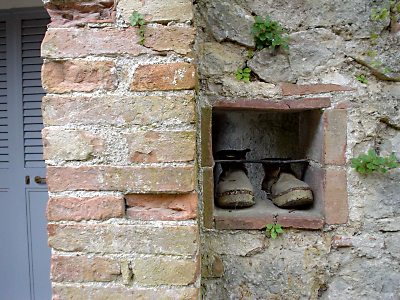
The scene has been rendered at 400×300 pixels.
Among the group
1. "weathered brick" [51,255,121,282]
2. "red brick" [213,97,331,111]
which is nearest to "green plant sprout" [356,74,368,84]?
"red brick" [213,97,331,111]

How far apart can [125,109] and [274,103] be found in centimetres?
46

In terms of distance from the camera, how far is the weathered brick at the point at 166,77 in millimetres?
896

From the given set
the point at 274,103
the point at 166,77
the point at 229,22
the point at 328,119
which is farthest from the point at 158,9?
the point at 328,119

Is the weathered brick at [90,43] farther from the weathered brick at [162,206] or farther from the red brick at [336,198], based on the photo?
the red brick at [336,198]

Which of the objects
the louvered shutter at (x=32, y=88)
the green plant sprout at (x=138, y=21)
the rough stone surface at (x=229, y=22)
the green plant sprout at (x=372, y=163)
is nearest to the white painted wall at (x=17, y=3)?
the louvered shutter at (x=32, y=88)

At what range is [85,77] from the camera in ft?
2.95

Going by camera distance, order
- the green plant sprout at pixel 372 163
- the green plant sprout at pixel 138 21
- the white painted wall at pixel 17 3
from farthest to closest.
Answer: the white painted wall at pixel 17 3, the green plant sprout at pixel 372 163, the green plant sprout at pixel 138 21

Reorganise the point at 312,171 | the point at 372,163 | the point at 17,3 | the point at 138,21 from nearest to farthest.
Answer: the point at 138,21
the point at 372,163
the point at 312,171
the point at 17,3

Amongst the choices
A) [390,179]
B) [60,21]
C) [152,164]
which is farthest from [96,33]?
[390,179]

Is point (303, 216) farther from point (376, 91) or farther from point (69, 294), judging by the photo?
point (69, 294)

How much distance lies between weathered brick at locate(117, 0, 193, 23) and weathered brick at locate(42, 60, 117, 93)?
0.41 feet

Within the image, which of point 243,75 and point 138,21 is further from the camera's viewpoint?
point 243,75

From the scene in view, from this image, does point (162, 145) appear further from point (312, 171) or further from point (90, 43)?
point (312, 171)

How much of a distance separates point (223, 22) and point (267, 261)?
0.72 meters
